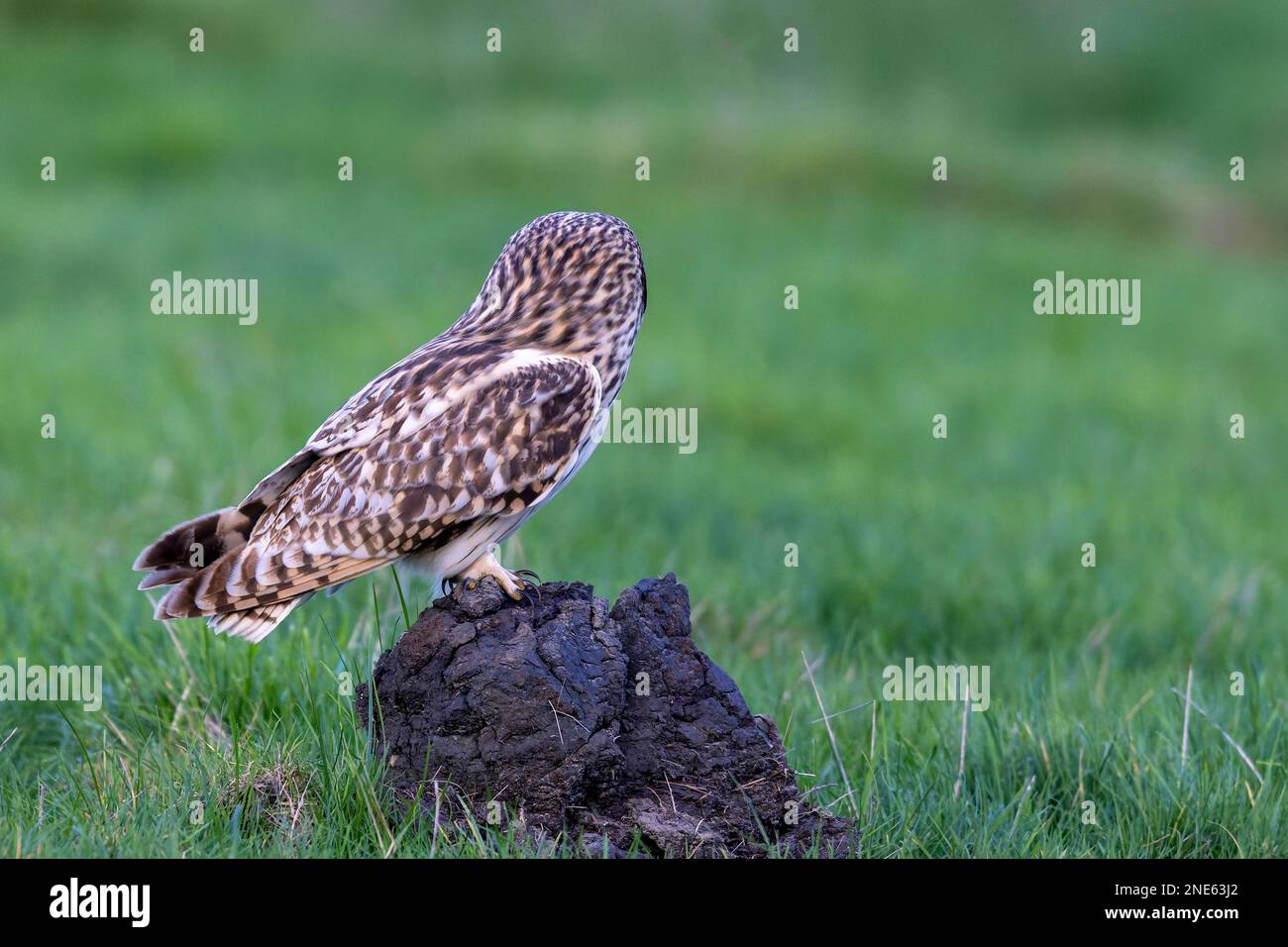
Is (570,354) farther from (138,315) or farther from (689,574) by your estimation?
(138,315)

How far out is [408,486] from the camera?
4453mm

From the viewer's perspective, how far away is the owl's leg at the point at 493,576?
4.48 meters

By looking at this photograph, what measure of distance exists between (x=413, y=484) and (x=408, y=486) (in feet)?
0.05

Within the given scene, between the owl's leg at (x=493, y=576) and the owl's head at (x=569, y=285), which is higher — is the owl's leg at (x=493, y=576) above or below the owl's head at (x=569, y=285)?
below

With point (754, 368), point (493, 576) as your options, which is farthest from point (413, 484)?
point (754, 368)

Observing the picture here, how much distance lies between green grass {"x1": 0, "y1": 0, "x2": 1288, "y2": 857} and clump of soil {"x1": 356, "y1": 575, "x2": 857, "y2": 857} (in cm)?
18

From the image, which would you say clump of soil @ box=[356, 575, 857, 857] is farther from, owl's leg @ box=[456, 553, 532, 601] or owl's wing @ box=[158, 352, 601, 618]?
owl's wing @ box=[158, 352, 601, 618]

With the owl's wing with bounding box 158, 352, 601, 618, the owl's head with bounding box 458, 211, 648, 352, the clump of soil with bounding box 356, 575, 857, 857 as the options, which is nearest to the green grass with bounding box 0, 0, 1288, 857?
the clump of soil with bounding box 356, 575, 857, 857

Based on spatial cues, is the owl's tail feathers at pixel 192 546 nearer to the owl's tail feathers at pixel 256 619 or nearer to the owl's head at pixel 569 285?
the owl's tail feathers at pixel 256 619

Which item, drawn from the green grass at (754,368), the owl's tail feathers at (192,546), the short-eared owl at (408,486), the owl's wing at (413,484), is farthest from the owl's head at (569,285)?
the green grass at (754,368)

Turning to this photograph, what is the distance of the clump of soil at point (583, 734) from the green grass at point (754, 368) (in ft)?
0.58

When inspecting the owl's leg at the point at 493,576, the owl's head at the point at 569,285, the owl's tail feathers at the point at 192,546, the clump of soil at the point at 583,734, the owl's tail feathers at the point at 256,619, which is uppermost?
the owl's head at the point at 569,285

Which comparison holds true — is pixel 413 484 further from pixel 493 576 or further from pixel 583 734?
pixel 583 734

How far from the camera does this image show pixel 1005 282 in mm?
17750
